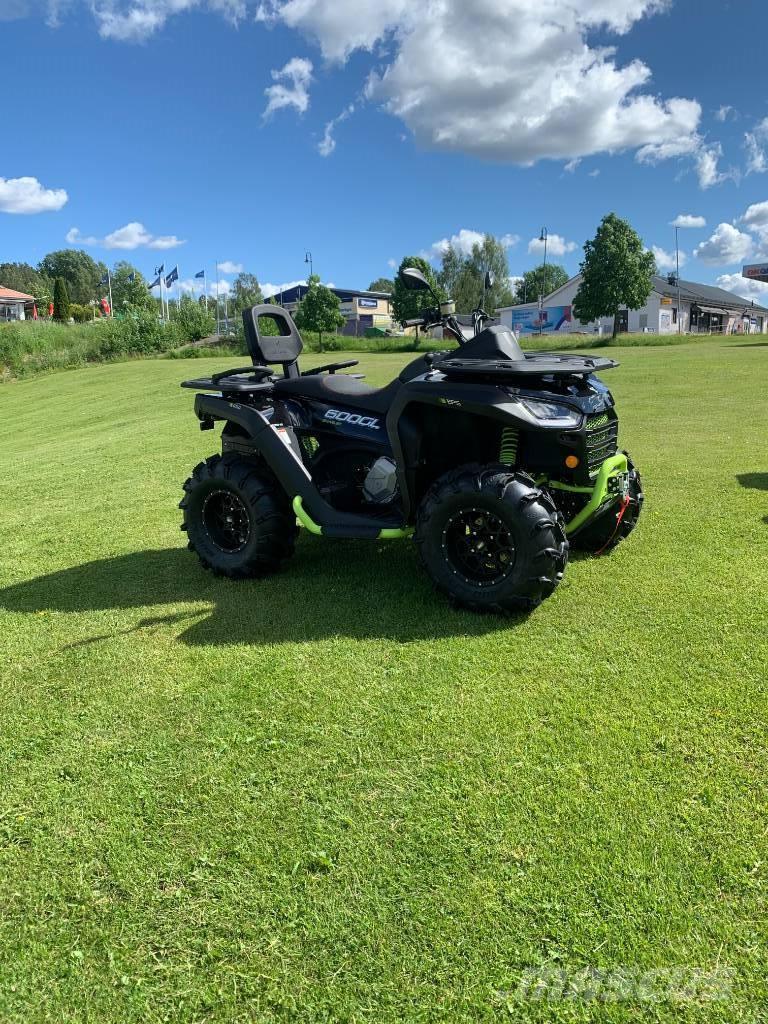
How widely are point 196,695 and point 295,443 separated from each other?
6.17ft

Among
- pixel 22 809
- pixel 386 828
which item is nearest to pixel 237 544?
pixel 22 809

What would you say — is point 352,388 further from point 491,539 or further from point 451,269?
point 451,269

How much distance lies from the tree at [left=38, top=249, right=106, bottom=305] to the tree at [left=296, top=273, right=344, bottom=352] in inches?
3145

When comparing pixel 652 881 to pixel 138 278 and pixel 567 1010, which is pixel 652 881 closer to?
pixel 567 1010

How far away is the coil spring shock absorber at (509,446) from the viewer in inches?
151

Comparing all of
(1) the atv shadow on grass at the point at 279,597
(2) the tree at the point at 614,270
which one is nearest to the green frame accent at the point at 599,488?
(1) the atv shadow on grass at the point at 279,597

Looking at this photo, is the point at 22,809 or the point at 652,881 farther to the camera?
the point at 22,809

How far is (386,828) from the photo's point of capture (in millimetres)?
2275

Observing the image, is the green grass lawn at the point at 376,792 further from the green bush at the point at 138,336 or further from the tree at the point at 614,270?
the tree at the point at 614,270

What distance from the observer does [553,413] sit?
366 centimetres

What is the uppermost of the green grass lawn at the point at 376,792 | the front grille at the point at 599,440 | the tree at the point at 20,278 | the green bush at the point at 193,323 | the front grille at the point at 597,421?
the tree at the point at 20,278

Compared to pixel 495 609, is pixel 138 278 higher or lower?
higher

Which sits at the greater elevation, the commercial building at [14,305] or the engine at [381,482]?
the commercial building at [14,305]

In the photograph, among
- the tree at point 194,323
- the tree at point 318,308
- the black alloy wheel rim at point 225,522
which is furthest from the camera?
the tree at point 318,308
